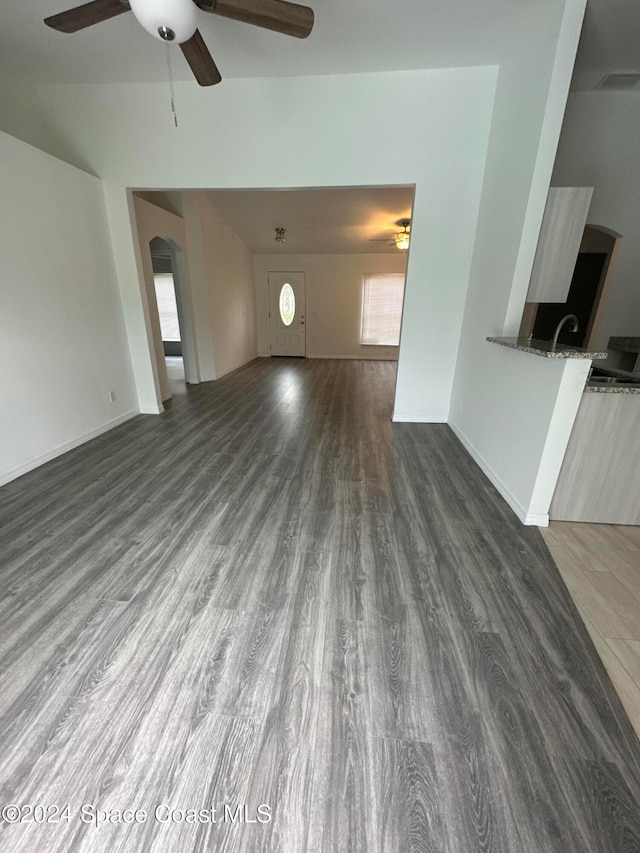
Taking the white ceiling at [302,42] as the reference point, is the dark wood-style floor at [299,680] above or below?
below

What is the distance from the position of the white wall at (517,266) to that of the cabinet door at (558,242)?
77 millimetres

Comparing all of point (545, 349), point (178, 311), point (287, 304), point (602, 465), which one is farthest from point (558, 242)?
point (287, 304)

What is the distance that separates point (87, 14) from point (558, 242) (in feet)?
10.2

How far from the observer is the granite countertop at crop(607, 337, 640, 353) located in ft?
11.7

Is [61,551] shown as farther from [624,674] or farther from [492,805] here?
[624,674]

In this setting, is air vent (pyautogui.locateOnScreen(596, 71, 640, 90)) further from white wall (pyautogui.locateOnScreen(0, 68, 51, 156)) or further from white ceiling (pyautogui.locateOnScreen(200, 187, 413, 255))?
white wall (pyautogui.locateOnScreen(0, 68, 51, 156))

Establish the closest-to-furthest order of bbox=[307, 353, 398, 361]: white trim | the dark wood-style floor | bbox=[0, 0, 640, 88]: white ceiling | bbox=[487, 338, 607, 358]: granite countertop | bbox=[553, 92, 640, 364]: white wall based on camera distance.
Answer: the dark wood-style floor, bbox=[487, 338, 607, 358]: granite countertop, bbox=[0, 0, 640, 88]: white ceiling, bbox=[553, 92, 640, 364]: white wall, bbox=[307, 353, 398, 361]: white trim

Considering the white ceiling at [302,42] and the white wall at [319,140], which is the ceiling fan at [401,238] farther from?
the white ceiling at [302,42]

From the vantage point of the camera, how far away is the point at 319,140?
117 inches

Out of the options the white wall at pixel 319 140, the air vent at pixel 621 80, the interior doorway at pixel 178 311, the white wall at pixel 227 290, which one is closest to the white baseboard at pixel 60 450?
the interior doorway at pixel 178 311

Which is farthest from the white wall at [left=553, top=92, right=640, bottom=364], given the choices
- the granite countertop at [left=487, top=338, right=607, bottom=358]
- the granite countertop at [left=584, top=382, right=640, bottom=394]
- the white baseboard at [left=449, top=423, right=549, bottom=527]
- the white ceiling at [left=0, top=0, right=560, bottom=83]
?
the granite countertop at [left=584, top=382, right=640, bottom=394]

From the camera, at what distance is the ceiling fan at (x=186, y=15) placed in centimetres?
150

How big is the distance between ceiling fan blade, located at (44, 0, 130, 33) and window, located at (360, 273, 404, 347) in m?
6.56

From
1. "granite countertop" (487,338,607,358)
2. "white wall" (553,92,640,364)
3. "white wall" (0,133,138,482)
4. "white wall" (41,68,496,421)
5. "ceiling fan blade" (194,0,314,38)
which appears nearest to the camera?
"ceiling fan blade" (194,0,314,38)
